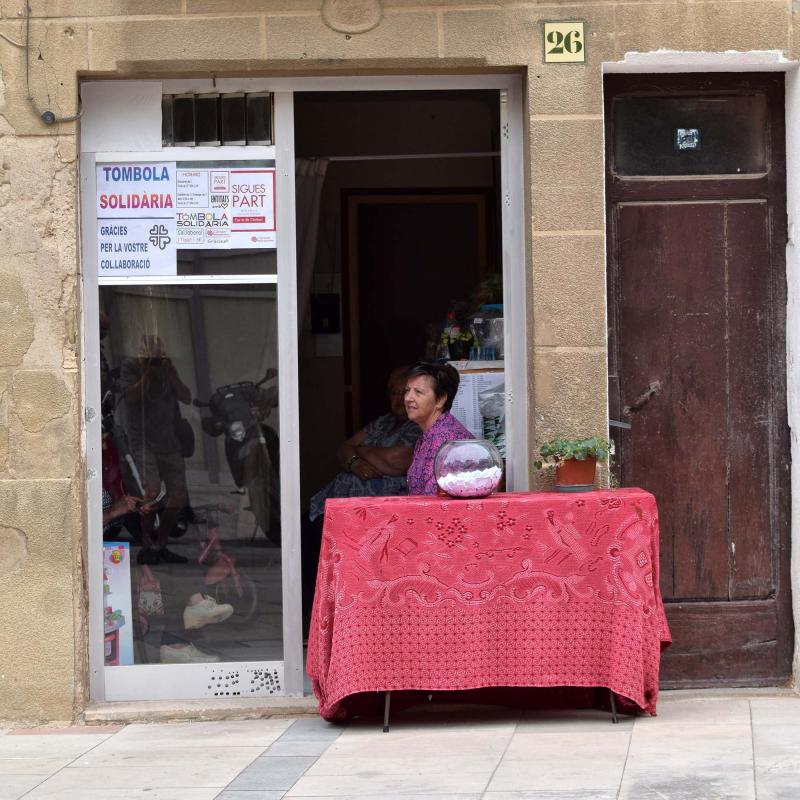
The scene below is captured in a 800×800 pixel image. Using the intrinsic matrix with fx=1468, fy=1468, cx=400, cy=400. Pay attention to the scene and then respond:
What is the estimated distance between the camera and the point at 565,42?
6.42 m

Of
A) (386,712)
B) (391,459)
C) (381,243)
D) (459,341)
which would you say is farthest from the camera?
(381,243)

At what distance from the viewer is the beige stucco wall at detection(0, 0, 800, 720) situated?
6.43 meters

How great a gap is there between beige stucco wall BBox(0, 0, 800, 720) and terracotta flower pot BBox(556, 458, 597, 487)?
0.97 ft

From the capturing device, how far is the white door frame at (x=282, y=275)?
6.64 meters

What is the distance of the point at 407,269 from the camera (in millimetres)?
9617

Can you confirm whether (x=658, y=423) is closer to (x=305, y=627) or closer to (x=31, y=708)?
(x=305, y=627)

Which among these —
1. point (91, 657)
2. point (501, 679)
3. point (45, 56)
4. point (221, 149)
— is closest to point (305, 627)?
point (91, 657)

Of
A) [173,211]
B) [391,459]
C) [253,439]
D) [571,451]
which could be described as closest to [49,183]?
[173,211]

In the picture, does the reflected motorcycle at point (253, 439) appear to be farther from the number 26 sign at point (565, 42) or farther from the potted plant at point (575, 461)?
the number 26 sign at point (565, 42)

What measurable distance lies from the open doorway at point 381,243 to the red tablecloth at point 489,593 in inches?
121

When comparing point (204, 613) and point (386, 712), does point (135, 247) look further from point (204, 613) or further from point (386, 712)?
point (386, 712)

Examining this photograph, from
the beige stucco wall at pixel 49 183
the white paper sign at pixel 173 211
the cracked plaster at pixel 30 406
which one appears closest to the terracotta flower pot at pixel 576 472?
the beige stucco wall at pixel 49 183

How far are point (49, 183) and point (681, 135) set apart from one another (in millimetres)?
2840

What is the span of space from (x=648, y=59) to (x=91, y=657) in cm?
365
